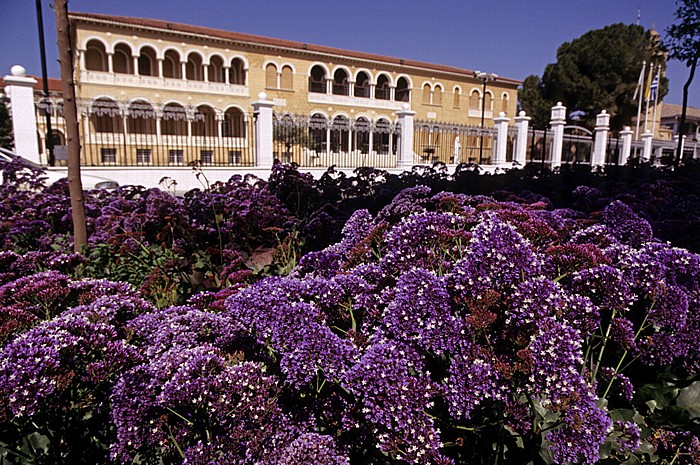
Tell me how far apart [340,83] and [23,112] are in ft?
93.7

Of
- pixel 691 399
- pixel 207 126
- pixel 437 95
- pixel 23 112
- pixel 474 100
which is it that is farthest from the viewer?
pixel 474 100

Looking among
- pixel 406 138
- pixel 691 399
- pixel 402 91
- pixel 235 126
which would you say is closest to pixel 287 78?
pixel 235 126

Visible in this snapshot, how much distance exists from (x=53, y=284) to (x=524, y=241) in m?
2.08

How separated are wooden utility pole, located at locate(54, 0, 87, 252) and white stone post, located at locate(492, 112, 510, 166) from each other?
17051mm

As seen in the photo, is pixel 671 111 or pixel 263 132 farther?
pixel 671 111

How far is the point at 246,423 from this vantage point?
140 cm

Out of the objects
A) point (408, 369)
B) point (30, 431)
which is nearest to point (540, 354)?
point (408, 369)

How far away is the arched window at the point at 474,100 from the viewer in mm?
42094

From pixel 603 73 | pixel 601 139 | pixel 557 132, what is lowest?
pixel 601 139

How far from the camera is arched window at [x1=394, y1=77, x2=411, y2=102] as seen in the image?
39.2 m

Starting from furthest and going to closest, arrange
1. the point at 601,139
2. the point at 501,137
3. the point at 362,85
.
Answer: the point at 362,85 → the point at 601,139 → the point at 501,137

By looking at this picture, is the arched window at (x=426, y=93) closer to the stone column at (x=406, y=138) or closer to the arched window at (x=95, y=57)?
the arched window at (x=95, y=57)

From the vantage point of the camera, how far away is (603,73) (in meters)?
41.3

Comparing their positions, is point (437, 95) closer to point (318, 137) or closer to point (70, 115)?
point (318, 137)
